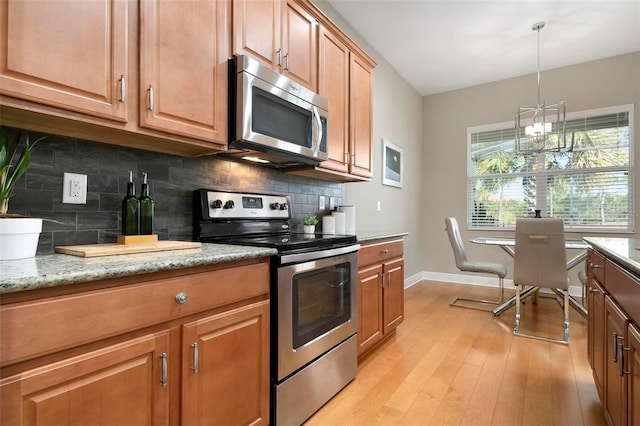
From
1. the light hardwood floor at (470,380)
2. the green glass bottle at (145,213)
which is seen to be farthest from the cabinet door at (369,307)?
the green glass bottle at (145,213)

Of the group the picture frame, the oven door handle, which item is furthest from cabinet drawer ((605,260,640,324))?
the picture frame

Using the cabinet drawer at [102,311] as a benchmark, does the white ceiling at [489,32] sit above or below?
above

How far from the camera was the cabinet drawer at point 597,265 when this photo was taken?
1.62 meters

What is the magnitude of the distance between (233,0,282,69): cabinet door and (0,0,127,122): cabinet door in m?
0.56

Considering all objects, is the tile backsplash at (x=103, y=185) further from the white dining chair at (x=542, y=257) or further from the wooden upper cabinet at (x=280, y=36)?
the white dining chair at (x=542, y=257)

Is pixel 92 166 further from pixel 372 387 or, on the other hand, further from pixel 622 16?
pixel 622 16

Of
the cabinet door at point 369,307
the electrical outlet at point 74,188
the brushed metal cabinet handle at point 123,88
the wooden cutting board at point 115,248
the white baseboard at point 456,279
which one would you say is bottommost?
the white baseboard at point 456,279

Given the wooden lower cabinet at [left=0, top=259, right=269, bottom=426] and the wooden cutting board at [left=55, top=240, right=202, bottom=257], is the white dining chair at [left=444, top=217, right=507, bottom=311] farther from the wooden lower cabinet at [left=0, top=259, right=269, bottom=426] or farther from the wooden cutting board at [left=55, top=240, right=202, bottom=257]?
the wooden cutting board at [left=55, top=240, right=202, bottom=257]

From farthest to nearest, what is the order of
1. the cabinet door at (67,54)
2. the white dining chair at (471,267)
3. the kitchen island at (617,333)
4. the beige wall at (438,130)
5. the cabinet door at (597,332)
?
the beige wall at (438,130)
the white dining chair at (471,267)
the cabinet door at (597,332)
the kitchen island at (617,333)
the cabinet door at (67,54)

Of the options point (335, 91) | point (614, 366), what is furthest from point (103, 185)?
point (614, 366)

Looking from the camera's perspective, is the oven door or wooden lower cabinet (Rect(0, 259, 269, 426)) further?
the oven door

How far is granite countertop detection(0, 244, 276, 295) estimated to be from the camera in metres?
0.77

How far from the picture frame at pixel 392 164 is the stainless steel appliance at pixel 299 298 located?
2.06 metres

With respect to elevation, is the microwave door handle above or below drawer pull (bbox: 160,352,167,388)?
above
